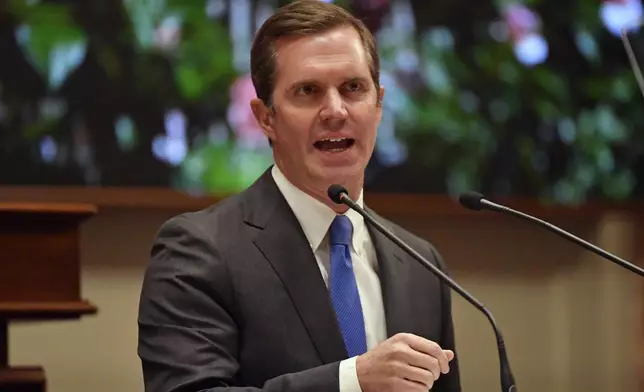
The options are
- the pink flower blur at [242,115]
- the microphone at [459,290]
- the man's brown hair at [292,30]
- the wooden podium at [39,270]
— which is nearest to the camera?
the microphone at [459,290]

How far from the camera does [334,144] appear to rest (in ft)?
6.70

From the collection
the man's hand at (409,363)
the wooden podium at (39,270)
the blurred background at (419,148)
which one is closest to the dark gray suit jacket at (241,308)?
the man's hand at (409,363)

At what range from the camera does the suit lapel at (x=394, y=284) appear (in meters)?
2.03

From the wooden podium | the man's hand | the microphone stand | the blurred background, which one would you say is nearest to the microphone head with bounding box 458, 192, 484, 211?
the microphone stand

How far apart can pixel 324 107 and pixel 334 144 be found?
81 millimetres

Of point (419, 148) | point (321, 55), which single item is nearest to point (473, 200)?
point (321, 55)

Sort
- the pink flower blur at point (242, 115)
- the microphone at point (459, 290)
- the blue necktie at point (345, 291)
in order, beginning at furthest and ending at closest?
the pink flower blur at point (242, 115) → the blue necktie at point (345, 291) → the microphone at point (459, 290)

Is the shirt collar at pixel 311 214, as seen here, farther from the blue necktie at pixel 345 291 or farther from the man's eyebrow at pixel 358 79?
the man's eyebrow at pixel 358 79

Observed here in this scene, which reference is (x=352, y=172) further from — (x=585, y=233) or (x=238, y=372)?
(x=585, y=233)

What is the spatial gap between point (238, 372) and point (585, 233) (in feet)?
7.44

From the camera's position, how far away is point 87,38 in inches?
130

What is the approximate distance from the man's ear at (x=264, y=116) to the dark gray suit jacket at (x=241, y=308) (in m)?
0.14

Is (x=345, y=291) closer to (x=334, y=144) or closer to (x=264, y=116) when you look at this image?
(x=334, y=144)

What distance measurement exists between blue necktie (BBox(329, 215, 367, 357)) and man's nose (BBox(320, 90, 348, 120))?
0.21m
